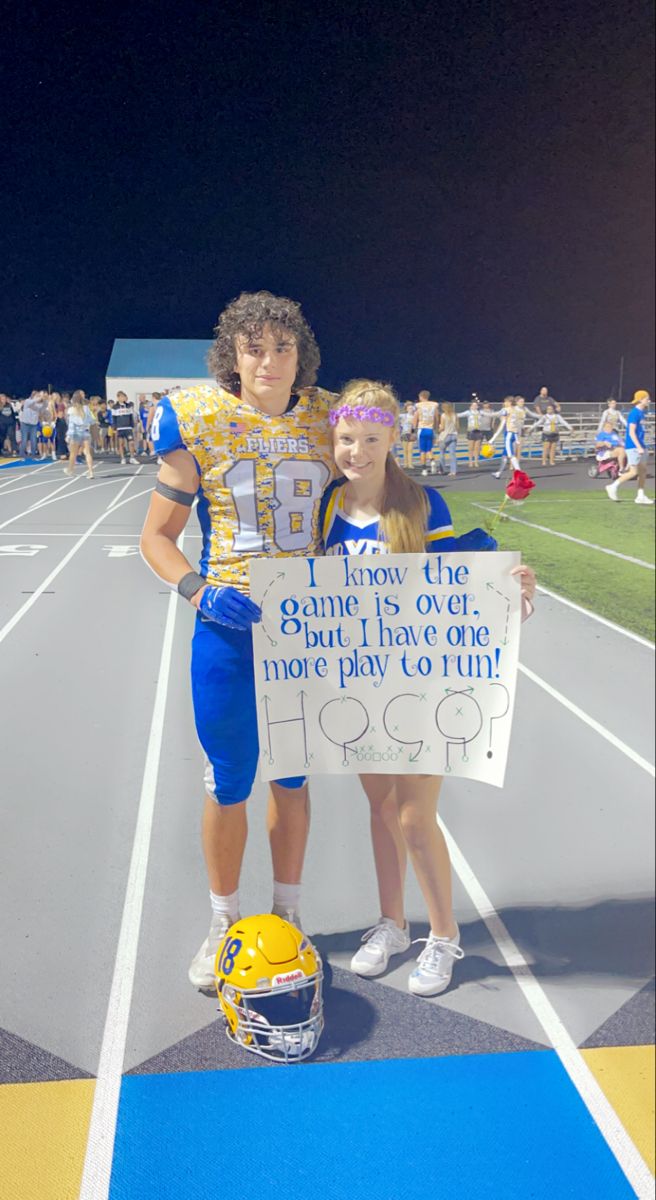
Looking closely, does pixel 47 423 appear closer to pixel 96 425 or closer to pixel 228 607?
pixel 96 425

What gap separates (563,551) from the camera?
2301 millimetres

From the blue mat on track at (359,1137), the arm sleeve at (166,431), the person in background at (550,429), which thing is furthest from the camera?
the person in background at (550,429)

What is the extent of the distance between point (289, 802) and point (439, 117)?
1536mm

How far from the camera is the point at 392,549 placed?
168cm

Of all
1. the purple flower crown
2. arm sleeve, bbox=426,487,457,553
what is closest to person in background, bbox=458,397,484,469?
arm sleeve, bbox=426,487,457,553

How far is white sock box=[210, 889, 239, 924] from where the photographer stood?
5.90 feet

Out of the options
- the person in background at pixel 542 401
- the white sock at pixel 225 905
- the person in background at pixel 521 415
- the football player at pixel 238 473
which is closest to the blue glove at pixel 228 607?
the football player at pixel 238 473

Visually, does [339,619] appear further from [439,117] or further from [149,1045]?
[439,117]

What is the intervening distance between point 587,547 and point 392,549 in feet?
2.63

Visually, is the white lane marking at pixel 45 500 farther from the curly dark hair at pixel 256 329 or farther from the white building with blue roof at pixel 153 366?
the curly dark hair at pixel 256 329

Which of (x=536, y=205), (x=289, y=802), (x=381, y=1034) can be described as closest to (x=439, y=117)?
(x=536, y=205)

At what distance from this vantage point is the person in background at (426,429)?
1.76 m

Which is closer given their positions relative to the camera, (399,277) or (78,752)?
(78,752)

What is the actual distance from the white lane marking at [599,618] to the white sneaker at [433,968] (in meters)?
0.90
